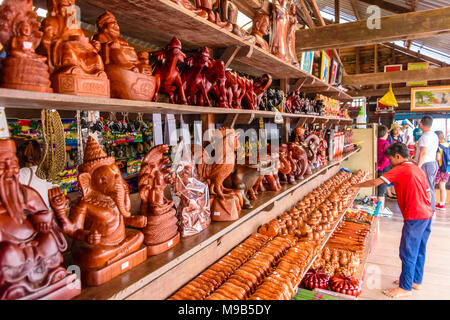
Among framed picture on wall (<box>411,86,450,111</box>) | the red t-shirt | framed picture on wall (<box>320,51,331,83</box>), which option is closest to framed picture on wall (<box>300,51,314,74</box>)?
framed picture on wall (<box>320,51,331,83</box>)

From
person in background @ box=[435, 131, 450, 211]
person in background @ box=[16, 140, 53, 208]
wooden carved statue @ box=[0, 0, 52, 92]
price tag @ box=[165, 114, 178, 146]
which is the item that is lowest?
person in background @ box=[435, 131, 450, 211]

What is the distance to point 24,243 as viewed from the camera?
0.78 metres

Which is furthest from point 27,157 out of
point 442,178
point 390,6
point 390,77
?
point 390,77

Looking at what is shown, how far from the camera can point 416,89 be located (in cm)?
910

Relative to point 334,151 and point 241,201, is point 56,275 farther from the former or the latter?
point 334,151

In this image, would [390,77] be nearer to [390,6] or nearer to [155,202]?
[390,6]

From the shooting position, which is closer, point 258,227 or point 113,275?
point 113,275

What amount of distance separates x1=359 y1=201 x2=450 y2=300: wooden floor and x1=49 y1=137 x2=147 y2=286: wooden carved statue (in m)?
2.74

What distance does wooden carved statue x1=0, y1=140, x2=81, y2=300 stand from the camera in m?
0.74

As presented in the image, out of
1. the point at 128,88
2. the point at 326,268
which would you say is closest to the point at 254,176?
the point at 128,88

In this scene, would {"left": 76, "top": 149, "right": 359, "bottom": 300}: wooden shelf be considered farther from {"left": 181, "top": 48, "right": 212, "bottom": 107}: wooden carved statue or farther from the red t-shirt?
the red t-shirt

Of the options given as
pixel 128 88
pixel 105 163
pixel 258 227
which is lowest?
pixel 258 227

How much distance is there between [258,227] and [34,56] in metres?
2.19

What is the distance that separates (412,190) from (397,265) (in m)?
1.39
